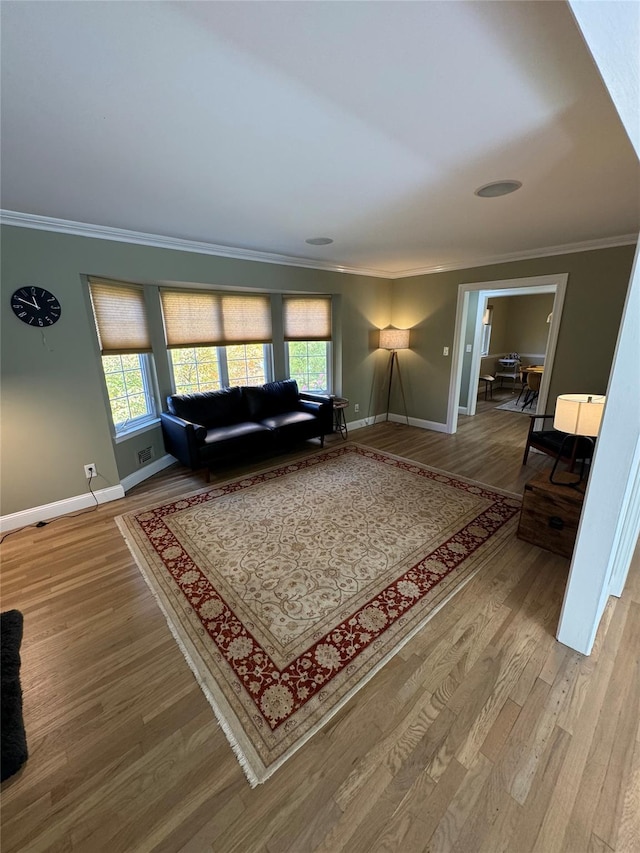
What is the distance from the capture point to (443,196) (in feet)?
7.46

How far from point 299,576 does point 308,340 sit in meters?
3.55

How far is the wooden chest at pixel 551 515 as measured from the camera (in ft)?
7.37

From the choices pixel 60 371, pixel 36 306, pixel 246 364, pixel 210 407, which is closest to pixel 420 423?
pixel 246 364

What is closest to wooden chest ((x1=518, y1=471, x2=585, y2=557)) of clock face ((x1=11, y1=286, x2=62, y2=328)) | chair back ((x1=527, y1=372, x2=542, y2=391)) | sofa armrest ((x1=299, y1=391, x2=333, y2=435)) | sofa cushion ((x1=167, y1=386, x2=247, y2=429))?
sofa armrest ((x1=299, y1=391, x2=333, y2=435))

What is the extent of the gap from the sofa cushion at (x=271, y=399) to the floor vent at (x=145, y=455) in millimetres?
1215

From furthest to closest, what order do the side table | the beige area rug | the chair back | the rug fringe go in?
the chair back
the side table
the beige area rug
the rug fringe

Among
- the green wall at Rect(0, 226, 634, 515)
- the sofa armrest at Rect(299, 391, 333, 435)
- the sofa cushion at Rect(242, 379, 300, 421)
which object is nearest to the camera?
the green wall at Rect(0, 226, 634, 515)

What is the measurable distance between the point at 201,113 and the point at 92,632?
8.55 ft

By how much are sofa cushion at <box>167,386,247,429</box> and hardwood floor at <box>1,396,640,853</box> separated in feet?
6.95

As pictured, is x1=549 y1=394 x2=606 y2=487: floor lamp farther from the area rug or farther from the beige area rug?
the area rug

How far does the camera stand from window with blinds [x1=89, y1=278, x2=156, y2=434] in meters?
3.17

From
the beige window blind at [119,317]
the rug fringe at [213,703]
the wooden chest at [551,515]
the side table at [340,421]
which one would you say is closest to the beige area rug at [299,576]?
the rug fringe at [213,703]

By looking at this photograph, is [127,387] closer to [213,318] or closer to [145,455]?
[145,455]

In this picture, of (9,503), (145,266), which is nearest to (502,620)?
(9,503)
